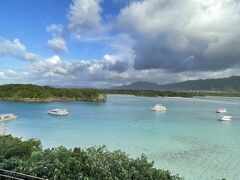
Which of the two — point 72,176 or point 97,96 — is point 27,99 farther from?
point 72,176

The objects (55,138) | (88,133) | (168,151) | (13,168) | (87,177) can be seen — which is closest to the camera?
(87,177)

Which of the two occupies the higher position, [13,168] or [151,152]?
[13,168]

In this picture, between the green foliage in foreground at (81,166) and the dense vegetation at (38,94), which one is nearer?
the green foliage in foreground at (81,166)

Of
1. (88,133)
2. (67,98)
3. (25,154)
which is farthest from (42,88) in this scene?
(25,154)

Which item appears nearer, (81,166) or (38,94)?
(81,166)

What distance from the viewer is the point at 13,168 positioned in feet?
33.5

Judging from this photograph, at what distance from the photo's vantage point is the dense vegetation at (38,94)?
117m

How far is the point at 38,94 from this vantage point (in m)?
120

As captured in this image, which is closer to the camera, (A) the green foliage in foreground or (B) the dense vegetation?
(A) the green foliage in foreground

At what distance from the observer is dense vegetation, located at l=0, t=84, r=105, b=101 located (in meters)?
117

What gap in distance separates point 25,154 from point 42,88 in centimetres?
12133

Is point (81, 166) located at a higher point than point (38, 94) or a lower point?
lower

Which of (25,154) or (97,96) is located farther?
(97,96)

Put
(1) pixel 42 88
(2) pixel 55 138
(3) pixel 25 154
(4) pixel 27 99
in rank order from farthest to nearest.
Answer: (1) pixel 42 88
(4) pixel 27 99
(2) pixel 55 138
(3) pixel 25 154
